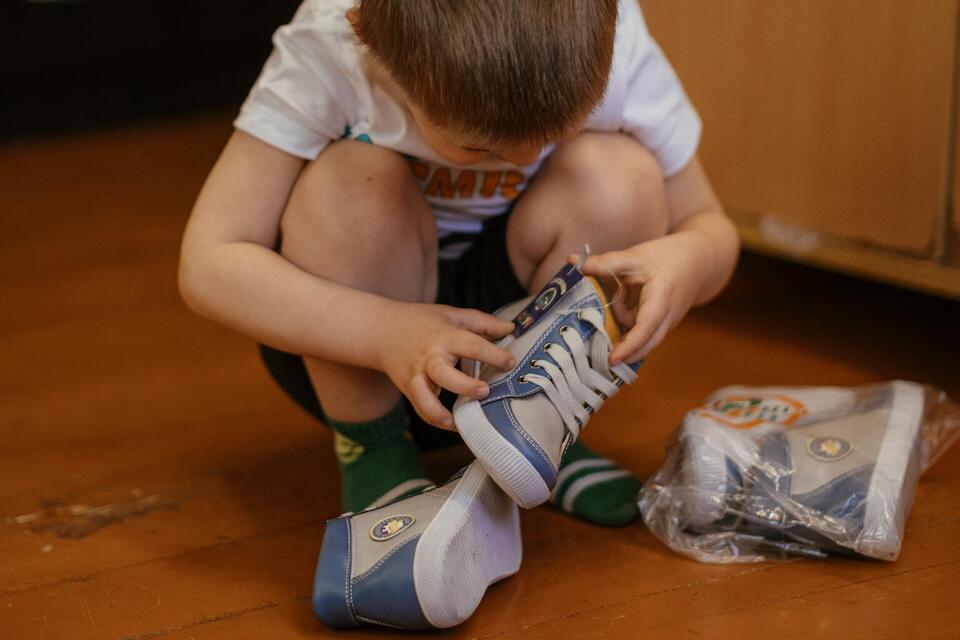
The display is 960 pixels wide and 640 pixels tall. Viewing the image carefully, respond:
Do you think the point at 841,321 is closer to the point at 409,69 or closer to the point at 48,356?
the point at 409,69

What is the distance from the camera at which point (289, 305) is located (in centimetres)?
80

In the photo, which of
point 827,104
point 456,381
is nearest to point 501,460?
point 456,381

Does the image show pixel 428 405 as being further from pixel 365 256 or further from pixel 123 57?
pixel 123 57

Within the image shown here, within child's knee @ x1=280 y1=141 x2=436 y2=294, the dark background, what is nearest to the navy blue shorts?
child's knee @ x1=280 y1=141 x2=436 y2=294

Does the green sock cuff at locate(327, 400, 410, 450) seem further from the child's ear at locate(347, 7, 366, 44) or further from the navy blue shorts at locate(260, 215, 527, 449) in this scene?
the child's ear at locate(347, 7, 366, 44)

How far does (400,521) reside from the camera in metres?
0.74

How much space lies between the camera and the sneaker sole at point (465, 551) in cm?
69

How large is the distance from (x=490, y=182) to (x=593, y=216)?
0.09m

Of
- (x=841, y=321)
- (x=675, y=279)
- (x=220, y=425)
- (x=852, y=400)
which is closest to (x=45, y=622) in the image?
(x=220, y=425)

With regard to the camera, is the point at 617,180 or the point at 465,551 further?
the point at 617,180

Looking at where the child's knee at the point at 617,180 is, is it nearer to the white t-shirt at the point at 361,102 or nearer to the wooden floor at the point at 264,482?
the white t-shirt at the point at 361,102

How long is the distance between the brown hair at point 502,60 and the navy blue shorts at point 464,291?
0.25m

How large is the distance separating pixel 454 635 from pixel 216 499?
1.02ft

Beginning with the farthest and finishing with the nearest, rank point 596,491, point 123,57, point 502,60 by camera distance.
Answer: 1. point 123,57
2. point 596,491
3. point 502,60
